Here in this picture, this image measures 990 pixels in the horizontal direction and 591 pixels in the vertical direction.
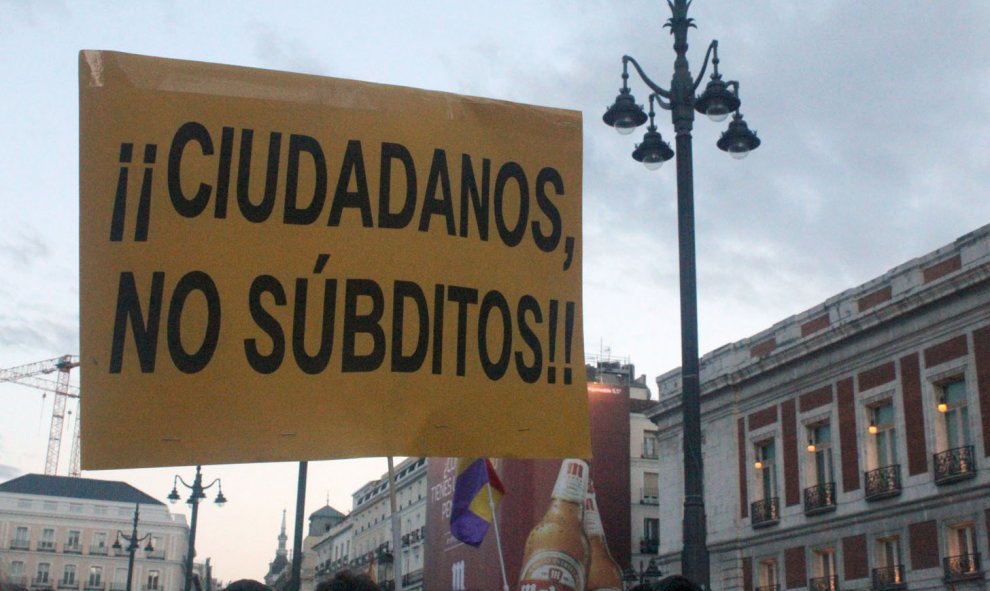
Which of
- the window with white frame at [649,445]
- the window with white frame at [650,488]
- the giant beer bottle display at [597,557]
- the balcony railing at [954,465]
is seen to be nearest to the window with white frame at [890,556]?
the balcony railing at [954,465]

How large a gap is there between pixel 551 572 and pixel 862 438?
2132 centimetres

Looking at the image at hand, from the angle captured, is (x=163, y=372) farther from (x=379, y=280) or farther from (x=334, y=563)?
(x=334, y=563)

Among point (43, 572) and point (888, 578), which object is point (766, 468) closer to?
point (888, 578)

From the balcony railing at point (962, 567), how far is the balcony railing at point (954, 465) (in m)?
1.71

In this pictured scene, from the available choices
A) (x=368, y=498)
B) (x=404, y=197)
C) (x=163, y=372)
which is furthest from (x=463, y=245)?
(x=368, y=498)

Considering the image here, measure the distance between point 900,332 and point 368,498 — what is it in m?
71.7

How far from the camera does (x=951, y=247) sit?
27.0 m

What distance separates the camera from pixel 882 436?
29.7 metres

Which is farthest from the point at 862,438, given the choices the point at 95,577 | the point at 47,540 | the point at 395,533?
the point at 47,540

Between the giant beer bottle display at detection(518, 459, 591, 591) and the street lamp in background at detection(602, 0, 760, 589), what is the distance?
3778 centimetres

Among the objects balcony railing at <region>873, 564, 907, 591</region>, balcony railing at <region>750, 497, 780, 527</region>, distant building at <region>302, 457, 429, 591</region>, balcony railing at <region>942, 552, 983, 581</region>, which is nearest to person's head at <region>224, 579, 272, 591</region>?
balcony railing at <region>942, 552, 983, 581</region>

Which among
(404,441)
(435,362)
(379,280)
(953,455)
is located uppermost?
(953,455)

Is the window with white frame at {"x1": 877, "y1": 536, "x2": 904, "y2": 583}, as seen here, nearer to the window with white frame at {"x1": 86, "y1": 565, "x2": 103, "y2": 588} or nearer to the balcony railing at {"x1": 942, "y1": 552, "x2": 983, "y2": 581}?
the balcony railing at {"x1": 942, "y1": 552, "x2": 983, "y2": 581}

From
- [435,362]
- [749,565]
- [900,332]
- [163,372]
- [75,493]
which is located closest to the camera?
[163,372]
